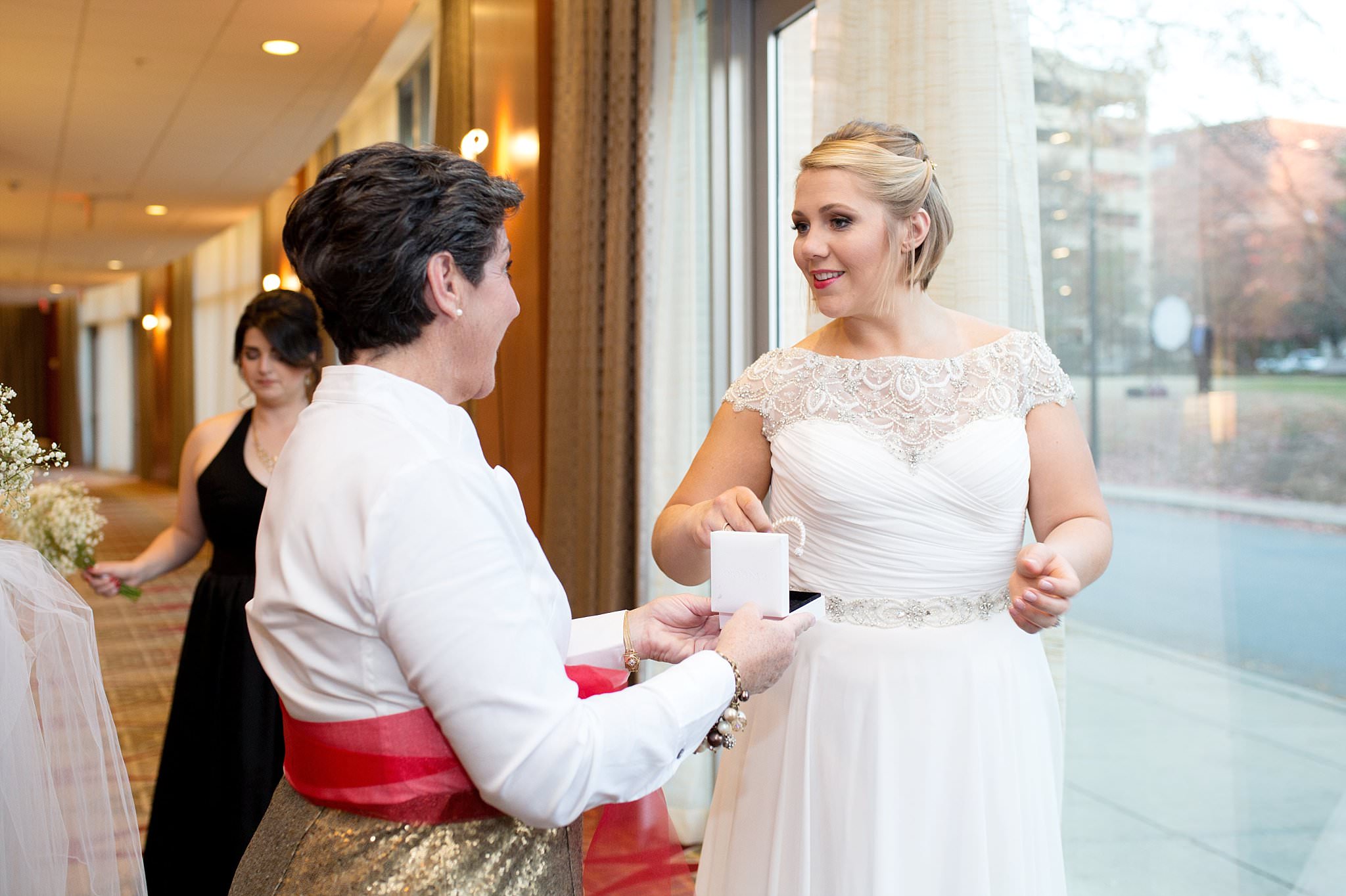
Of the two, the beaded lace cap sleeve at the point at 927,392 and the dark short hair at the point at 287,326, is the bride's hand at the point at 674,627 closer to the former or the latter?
the beaded lace cap sleeve at the point at 927,392

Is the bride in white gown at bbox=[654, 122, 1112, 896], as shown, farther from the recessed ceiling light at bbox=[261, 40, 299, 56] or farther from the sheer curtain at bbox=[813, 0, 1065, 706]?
the recessed ceiling light at bbox=[261, 40, 299, 56]

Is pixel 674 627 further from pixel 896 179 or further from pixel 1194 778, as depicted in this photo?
pixel 1194 778

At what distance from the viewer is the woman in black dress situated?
3.06 meters

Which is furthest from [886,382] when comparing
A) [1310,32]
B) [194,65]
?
[194,65]

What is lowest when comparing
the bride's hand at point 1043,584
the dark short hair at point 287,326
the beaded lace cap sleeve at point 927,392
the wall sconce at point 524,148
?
the bride's hand at point 1043,584

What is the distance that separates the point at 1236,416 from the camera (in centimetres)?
217

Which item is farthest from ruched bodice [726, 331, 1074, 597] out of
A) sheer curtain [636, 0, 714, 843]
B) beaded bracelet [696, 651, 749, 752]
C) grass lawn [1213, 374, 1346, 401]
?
sheer curtain [636, 0, 714, 843]

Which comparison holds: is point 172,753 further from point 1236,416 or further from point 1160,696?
point 1236,416

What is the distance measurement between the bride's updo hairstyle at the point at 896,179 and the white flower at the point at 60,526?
2.46 metres

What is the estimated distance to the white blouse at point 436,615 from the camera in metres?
1.14

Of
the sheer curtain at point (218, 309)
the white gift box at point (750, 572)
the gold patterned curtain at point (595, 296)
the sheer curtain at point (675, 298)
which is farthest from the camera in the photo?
the sheer curtain at point (218, 309)

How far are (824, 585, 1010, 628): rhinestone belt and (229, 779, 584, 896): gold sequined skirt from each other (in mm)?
741

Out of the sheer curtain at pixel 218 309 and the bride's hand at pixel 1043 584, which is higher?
the sheer curtain at pixel 218 309

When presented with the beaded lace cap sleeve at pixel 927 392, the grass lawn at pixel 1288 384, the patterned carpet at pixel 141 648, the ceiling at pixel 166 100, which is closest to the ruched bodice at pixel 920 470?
the beaded lace cap sleeve at pixel 927 392
